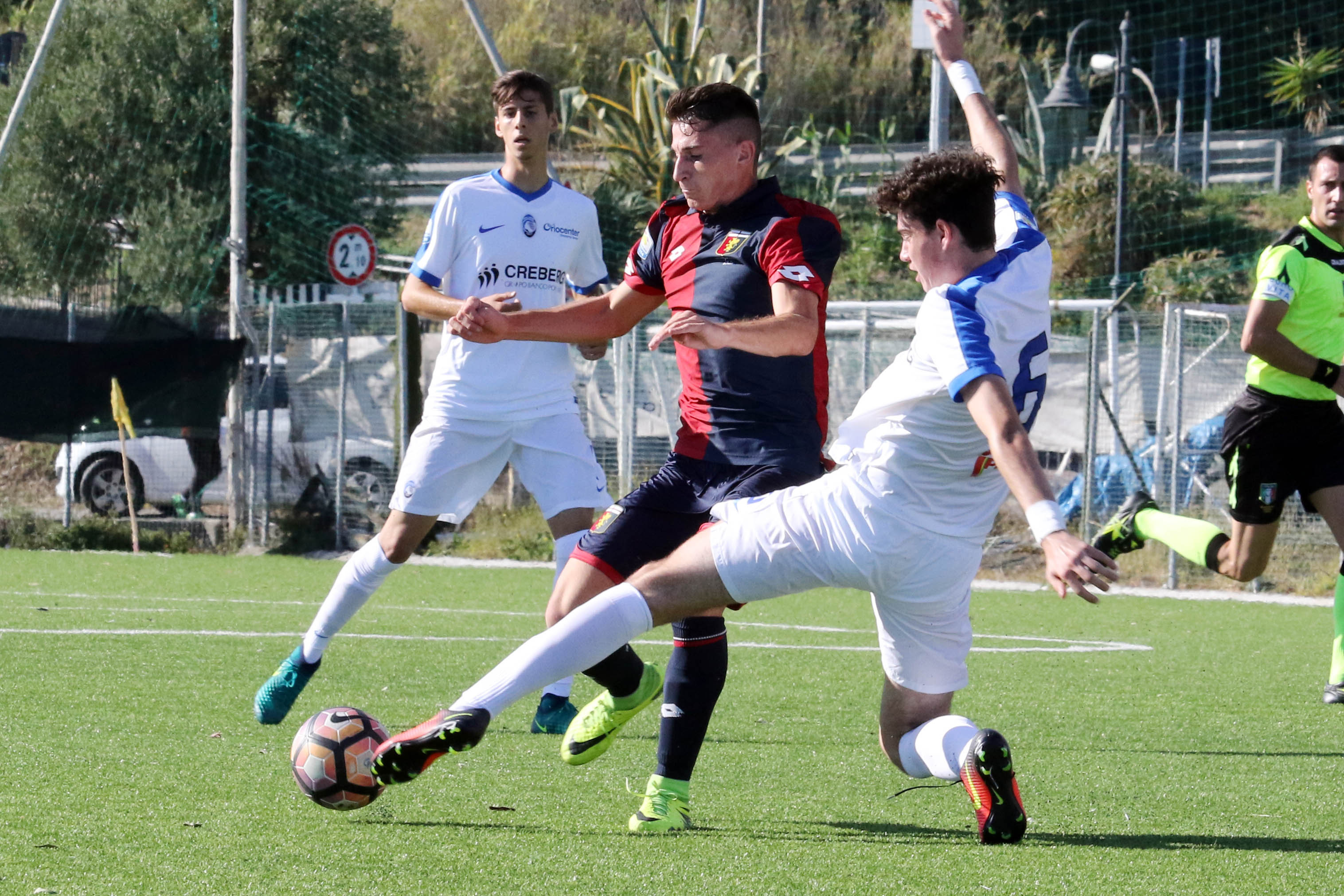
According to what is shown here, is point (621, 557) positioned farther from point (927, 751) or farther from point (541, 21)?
point (541, 21)

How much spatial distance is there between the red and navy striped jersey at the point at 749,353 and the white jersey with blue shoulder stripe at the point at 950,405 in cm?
Result: 60

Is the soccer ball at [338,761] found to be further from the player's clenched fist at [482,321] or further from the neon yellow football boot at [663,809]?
the player's clenched fist at [482,321]

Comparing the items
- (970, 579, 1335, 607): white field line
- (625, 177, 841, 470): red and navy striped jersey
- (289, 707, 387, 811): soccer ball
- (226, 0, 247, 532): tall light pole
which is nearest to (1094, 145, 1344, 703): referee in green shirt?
(625, 177, 841, 470): red and navy striped jersey

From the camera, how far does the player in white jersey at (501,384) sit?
6.00m

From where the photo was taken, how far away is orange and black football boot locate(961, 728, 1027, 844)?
141 inches

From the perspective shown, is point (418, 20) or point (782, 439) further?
point (418, 20)

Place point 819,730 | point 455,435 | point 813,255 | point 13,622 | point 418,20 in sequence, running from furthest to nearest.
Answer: point 418,20 → point 13,622 → point 455,435 → point 819,730 → point 813,255

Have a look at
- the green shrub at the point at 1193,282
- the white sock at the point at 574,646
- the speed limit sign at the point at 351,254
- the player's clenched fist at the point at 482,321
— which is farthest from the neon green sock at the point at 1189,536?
the green shrub at the point at 1193,282

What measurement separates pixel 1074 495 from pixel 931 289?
33.0 ft

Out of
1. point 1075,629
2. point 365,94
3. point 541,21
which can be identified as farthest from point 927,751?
point 541,21

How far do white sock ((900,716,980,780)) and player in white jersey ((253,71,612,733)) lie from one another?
217cm

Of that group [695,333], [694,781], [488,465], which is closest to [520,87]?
[488,465]

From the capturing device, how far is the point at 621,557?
14.4ft

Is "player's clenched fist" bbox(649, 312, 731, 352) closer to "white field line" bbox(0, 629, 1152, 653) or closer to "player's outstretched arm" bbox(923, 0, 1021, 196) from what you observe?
"player's outstretched arm" bbox(923, 0, 1021, 196)
